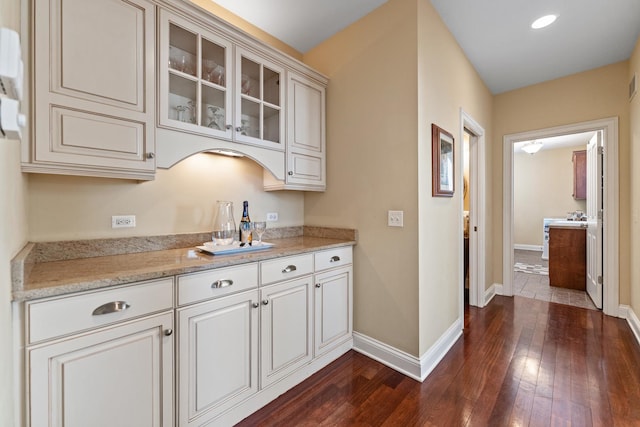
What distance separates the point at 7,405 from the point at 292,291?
1230 millimetres

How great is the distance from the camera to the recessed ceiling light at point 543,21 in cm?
216

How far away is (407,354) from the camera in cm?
191

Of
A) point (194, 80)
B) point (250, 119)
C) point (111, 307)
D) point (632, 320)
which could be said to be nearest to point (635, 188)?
point (632, 320)

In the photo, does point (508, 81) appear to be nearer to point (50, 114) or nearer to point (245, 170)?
point (245, 170)

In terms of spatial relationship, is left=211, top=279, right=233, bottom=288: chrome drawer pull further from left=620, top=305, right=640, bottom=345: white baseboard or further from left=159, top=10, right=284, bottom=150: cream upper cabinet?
left=620, top=305, right=640, bottom=345: white baseboard

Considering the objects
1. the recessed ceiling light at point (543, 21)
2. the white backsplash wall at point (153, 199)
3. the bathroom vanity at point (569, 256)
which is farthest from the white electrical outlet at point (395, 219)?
the bathroom vanity at point (569, 256)

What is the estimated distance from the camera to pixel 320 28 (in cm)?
231

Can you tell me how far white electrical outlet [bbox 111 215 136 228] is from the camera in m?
1.56

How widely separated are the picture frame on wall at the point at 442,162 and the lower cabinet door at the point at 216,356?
155cm

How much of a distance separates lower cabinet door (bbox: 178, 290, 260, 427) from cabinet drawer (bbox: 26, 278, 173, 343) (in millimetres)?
148

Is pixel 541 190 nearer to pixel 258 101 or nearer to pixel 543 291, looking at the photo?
pixel 543 291

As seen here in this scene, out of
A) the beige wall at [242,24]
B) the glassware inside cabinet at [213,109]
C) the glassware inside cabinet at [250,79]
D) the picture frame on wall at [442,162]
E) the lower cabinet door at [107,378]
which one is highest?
the beige wall at [242,24]

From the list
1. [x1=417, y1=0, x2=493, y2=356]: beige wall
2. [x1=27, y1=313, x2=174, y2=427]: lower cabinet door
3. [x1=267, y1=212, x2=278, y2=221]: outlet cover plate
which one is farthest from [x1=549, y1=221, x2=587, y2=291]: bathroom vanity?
[x1=27, y1=313, x2=174, y2=427]: lower cabinet door

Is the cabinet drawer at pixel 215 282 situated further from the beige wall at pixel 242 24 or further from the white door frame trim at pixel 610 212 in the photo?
the white door frame trim at pixel 610 212
